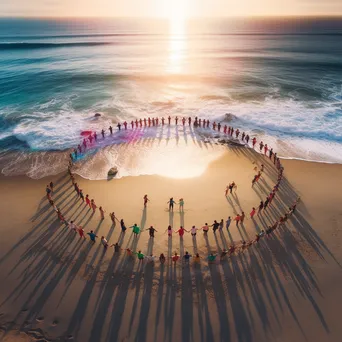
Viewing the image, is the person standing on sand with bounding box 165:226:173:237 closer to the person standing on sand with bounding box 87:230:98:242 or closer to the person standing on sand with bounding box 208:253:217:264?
the person standing on sand with bounding box 208:253:217:264

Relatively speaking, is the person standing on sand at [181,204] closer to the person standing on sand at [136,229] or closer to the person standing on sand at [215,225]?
the person standing on sand at [215,225]

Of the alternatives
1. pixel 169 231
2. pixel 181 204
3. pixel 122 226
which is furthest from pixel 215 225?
pixel 122 226

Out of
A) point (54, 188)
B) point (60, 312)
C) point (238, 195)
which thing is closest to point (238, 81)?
point (238, 195)

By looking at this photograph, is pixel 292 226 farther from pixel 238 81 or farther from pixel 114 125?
pixel 238 81

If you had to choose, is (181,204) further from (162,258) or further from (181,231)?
(162,258)

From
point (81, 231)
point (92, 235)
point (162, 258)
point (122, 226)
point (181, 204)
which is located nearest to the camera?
point (162, 258)

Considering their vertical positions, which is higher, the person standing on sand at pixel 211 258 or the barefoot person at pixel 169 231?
the barefoot person at pixel 169 231

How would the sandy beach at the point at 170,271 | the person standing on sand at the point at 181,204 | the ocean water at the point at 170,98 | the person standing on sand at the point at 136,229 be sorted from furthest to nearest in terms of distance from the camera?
the ocean water at the point at 170,98, the person standing on sand at the point at 181,204, the person standing on sand at the point at 136,229, the sandy beach at the point at 170,271

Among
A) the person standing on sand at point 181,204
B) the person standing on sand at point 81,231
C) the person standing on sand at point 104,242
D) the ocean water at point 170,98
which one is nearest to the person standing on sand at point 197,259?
the person standing on sand at point 181,204
